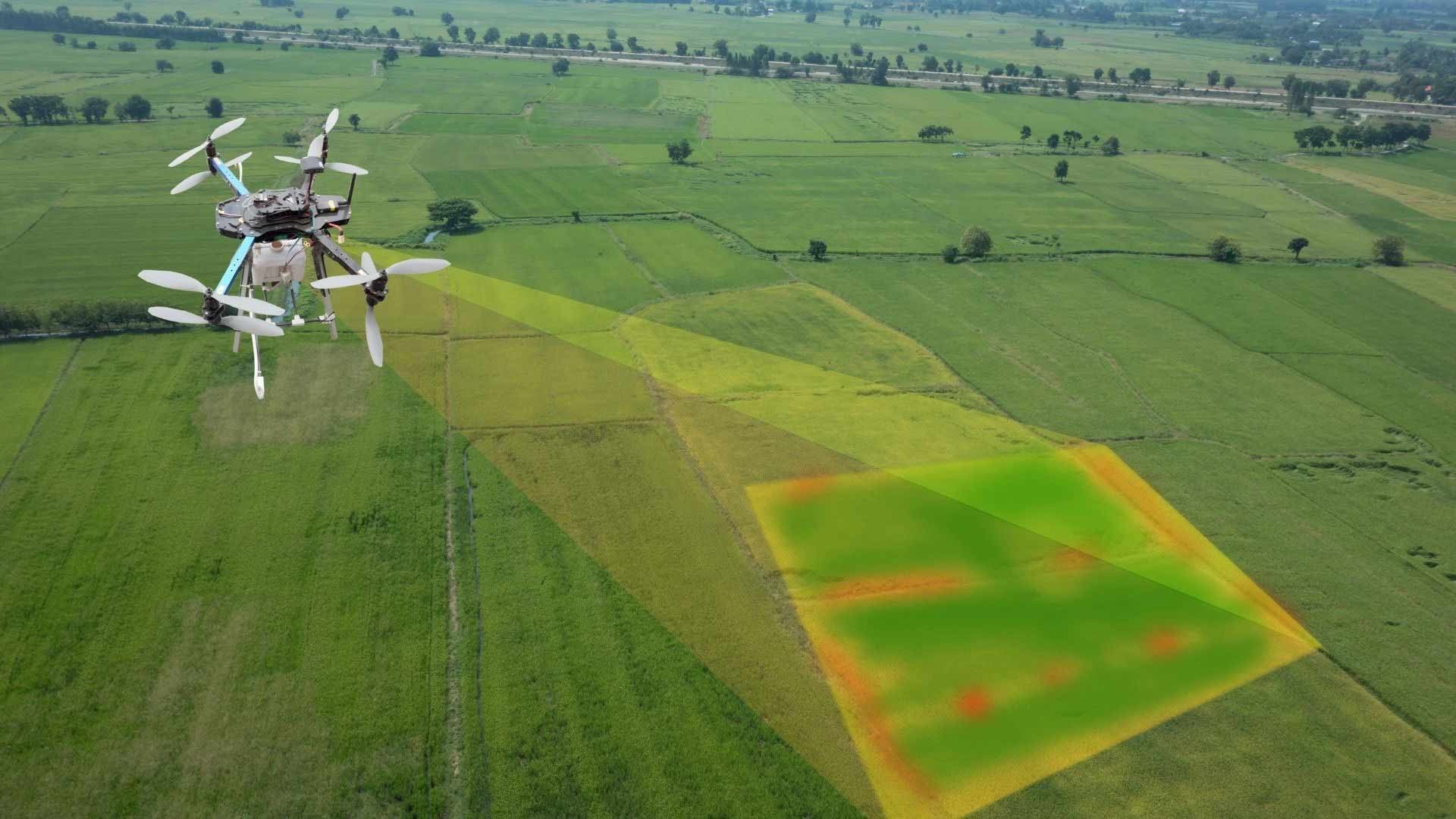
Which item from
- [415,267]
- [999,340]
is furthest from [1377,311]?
[415,267]

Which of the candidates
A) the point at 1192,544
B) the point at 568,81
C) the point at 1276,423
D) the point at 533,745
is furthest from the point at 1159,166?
the point at 533,745

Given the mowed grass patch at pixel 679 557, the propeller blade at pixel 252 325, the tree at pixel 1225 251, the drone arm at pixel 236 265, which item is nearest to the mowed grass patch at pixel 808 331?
the mowed grass patch at pixel 679 557

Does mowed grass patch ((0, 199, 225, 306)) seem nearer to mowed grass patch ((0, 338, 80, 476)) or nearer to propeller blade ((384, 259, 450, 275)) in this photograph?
mowed grass patch ((0, 338, 80, 476))

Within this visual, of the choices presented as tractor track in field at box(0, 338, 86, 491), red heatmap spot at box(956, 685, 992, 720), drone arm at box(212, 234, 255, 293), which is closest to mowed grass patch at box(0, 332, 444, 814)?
tractor track in field at box(0, 338, 86, 491)

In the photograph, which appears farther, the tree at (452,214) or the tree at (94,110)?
the tree at (94,110)

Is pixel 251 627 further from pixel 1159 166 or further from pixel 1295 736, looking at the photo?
pixel 1159 166

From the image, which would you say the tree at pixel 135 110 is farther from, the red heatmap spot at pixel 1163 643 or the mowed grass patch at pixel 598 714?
the red heatmap spot at pixel 1163 643
